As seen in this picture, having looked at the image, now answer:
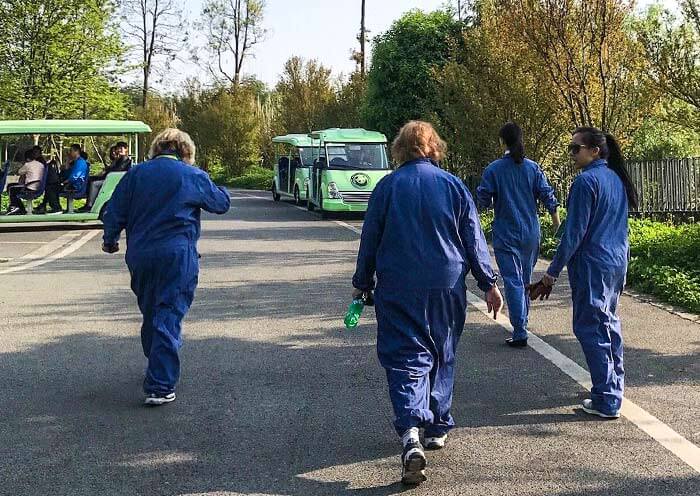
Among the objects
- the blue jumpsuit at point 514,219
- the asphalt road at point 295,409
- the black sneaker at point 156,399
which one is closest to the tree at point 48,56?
the asphalt road at point 295,409

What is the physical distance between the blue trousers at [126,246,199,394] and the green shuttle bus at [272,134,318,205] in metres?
20.6

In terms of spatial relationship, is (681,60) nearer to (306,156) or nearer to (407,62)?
(306,156)

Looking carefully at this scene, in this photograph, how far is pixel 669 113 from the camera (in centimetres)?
1354

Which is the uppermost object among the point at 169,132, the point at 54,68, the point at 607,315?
the point at 54,68

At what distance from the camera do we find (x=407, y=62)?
3033 cm

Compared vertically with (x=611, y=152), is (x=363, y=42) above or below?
above

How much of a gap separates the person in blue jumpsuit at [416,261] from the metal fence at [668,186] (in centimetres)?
1576

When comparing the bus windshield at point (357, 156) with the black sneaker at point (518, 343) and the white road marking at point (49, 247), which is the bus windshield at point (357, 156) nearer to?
the white road marking at point (49, 247)

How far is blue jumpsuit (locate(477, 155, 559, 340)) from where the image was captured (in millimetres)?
7832

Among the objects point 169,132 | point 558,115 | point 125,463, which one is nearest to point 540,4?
point 558,115

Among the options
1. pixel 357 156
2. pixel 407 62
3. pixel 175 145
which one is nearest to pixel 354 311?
pixel 175 145

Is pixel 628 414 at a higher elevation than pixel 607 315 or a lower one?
lower

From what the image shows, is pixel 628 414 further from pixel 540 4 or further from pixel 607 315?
pixel 540 4

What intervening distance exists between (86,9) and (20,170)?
867cm
